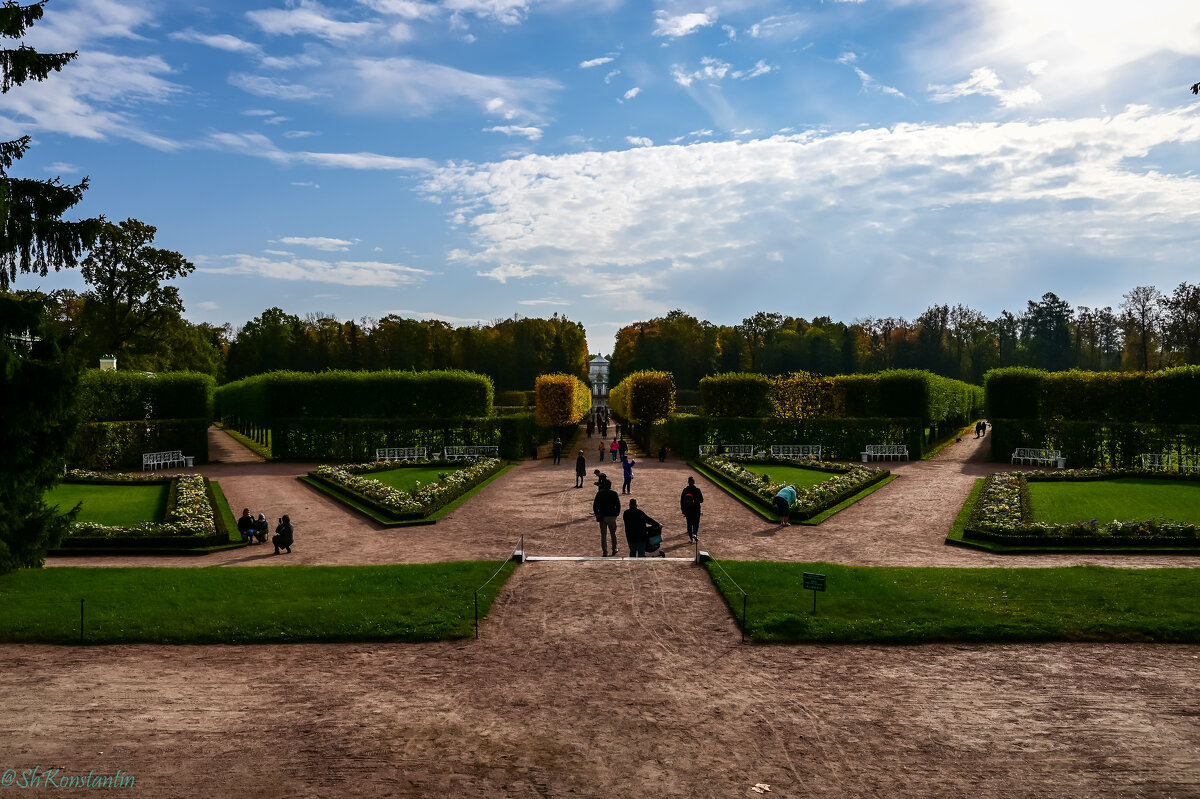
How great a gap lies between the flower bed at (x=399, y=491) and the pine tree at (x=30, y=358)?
9.36 m

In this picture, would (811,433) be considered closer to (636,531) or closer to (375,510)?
(375,510)

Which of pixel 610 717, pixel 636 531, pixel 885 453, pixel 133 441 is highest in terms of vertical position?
pixel 133 441

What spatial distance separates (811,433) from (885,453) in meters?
3.95

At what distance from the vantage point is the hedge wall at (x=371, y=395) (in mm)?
42188

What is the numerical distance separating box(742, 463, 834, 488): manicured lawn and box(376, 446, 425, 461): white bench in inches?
663

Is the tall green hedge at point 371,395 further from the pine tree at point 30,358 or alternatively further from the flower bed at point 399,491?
the pine tree at point 30,358

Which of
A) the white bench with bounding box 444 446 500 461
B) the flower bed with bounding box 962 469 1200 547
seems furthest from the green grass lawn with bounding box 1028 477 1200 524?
the white bench with bounding box 444 446 500 461

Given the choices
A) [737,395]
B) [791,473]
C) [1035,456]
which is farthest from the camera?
[737,395]

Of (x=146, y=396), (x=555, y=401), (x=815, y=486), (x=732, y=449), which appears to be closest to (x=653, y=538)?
(x=815, y=486)

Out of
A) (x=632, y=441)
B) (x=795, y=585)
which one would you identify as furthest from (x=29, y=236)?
(x=632, y=441)

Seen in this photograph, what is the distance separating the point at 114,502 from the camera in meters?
24.8

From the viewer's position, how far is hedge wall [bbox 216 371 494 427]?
138 ft

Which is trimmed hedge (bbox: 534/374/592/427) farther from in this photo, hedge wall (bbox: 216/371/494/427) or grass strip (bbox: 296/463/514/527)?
grass strip (bbox: 296/463/514/527)

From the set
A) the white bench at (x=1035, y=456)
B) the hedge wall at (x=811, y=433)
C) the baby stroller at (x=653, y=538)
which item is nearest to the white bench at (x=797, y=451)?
the hedge wall at (x=811, y=433)
